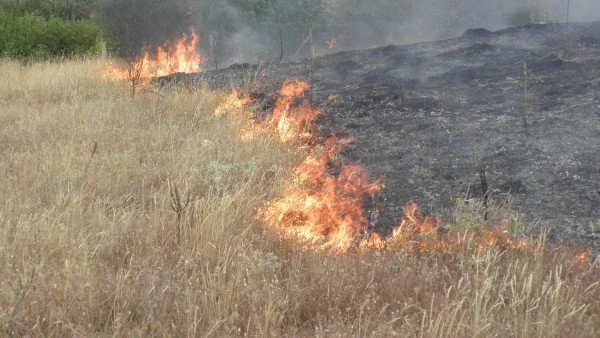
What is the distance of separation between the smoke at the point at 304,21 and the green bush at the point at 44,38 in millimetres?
2281

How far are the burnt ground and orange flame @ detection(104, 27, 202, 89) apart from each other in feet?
7.03

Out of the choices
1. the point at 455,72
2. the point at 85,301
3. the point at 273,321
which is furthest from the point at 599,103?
the point at 85,301

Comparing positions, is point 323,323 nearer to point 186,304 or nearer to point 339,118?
point 186,304

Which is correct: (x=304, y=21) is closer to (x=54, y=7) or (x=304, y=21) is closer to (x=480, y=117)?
(x=54, y=7)

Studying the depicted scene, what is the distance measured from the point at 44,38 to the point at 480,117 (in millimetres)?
15682

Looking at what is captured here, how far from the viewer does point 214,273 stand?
373 centimetres

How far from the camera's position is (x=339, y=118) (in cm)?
829

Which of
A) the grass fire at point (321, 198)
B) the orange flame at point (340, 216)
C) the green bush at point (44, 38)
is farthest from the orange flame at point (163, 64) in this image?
the orange flame at point (340, 216)

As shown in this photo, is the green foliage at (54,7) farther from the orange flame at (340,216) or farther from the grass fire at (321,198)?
the orange flame at (340,216)

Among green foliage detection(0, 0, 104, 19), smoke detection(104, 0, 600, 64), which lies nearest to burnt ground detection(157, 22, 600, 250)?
smoke detection(104, 0, 600, 64)

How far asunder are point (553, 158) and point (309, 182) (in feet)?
8.20

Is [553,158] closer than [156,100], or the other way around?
[553,158]

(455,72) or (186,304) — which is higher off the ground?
(455,72)

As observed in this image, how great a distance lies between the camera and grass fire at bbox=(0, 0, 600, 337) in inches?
135
